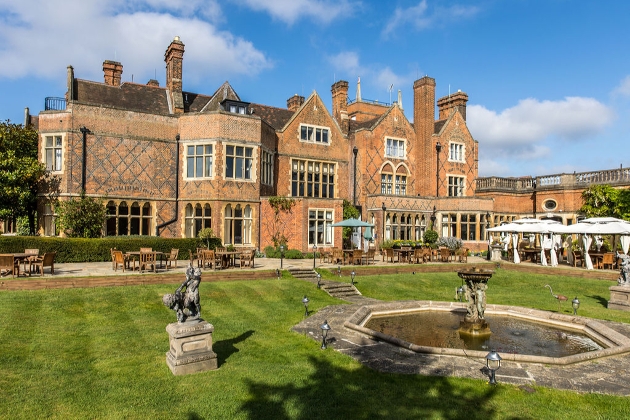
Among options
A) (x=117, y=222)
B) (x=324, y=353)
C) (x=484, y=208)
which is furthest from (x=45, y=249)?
(x=484, y=208)

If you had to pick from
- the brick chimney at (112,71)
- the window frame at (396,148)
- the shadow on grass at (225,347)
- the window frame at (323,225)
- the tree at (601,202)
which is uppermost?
the brick chimney at (112,71)

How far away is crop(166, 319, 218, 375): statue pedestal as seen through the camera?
805 cm

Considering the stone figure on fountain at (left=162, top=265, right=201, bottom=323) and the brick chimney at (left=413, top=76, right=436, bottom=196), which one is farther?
the brick chimney at (left=413, top=76, right=436, bottom=196)

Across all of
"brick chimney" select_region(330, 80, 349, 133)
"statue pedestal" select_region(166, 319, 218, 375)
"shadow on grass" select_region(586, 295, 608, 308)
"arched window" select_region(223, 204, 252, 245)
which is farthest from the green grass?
"brick chimney" select_region(330, 80, 349, 133)

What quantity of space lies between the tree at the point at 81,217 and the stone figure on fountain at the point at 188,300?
16392mm

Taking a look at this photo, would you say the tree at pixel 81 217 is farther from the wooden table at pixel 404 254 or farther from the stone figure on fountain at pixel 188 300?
the stone figure on fountain at pixel 188 300

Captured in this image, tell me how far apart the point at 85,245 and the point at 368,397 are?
57.6ft

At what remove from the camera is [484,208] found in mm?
32469

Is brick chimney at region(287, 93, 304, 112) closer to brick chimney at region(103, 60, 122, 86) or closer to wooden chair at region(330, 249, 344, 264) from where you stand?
brick chimney at region(103, 60, 122, 86)

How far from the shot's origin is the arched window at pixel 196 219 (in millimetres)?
25453

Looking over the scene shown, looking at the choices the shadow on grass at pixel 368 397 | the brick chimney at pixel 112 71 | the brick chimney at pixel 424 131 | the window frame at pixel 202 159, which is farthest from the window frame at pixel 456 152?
the shadow on grass at pixel 368 397

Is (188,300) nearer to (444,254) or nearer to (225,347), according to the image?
(225,347)

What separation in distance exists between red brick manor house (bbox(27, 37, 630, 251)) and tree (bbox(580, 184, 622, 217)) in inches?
38.7

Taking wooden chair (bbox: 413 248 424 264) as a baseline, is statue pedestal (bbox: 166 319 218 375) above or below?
below
